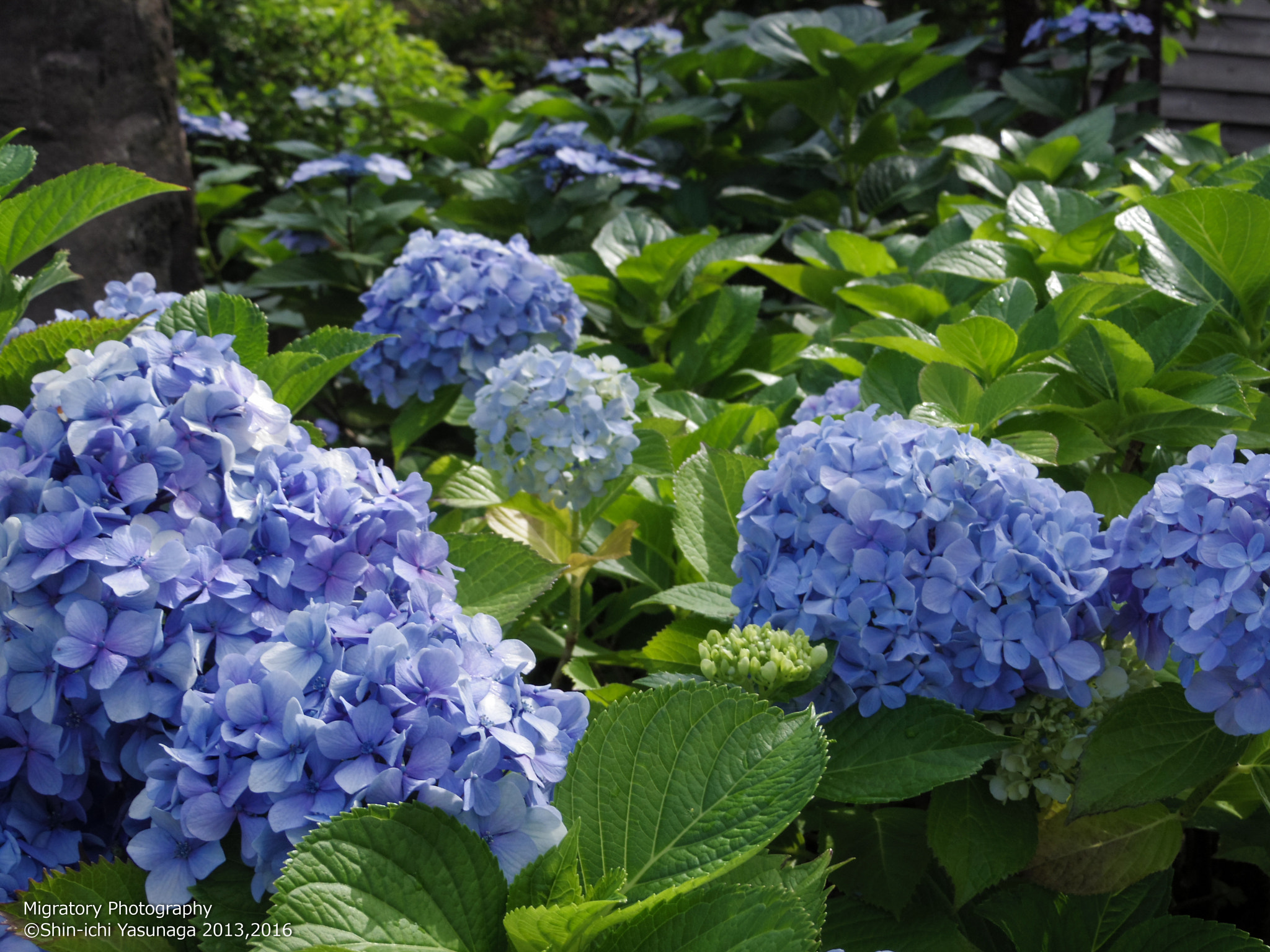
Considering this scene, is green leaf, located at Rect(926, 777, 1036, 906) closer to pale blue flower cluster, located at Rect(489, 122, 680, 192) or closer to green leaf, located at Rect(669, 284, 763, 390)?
green leaf, located at Rect(669, 284, 763, 390)

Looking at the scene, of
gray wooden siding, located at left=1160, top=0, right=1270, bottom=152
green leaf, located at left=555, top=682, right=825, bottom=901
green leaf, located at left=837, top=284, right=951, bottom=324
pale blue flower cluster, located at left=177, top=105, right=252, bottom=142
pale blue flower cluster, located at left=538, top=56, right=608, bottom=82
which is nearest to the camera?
green leaf, located at left=555, top=682, right=825, bottom=901

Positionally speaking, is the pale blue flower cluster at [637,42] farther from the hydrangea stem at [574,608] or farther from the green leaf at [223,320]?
the green leaf at [223,320]

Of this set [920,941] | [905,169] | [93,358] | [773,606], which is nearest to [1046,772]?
[920,941]

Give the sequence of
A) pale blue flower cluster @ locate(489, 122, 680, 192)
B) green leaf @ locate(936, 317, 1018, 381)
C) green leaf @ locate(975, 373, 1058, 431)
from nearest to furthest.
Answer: green leaf @ locate(975, 373, 1058, 431) < green leaf @ locate(936, 317, 1018, 381) < pale blue flower cluster @ locate(489, 122, 680, 192)

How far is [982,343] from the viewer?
61.7 inches

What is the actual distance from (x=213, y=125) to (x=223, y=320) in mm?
2890

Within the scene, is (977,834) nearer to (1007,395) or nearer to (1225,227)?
(1007,395)

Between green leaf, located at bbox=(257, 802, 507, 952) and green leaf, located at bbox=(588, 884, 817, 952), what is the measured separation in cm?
11

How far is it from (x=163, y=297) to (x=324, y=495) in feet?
3.23

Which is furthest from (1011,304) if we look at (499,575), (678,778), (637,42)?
(637,42)

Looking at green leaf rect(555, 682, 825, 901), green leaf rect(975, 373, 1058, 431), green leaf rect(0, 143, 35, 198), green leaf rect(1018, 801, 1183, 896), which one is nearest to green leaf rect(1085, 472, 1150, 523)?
green leaf rect(975, 373, 1058, 431)

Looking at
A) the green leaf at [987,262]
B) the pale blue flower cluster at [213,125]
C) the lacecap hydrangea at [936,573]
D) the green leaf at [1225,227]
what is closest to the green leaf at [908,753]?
the lacecap hydrangea at [936,573]

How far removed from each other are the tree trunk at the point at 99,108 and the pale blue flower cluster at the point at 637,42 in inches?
62.3

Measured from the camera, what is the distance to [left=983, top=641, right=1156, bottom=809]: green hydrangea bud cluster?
110 centimetres
